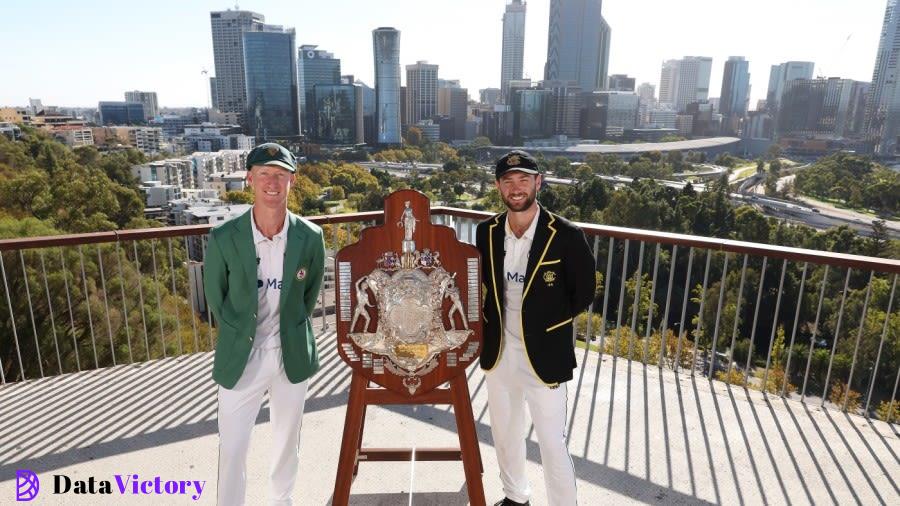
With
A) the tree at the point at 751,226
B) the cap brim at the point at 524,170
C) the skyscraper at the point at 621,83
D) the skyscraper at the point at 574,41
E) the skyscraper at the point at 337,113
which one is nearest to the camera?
the cap brim at the point at 524,170

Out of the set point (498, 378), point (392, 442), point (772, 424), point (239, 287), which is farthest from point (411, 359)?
point (772, 424)

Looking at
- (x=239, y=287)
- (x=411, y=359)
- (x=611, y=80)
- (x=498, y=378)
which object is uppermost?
(x=611, y=80)

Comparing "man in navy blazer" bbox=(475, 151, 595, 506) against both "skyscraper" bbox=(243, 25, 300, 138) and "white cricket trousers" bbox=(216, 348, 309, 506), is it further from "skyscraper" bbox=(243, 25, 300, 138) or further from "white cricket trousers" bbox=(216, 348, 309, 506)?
"skyscraper" bbox=(243, 25, 300, 138)

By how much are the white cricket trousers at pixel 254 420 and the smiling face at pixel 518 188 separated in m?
0.98

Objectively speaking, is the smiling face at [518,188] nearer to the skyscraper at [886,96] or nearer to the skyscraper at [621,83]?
the skyscraper at [886,96]

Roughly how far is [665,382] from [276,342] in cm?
264

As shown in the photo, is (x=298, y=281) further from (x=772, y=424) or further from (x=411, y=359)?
(x=772, y=424)

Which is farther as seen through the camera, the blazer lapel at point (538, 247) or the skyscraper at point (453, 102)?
the skyscraper at point (453, 102)

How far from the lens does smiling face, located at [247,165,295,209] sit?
1.86 metres

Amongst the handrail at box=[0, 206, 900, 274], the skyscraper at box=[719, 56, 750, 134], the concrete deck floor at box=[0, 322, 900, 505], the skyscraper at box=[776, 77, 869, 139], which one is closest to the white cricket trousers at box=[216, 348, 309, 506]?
the concrete deck floor at box=[0, 322, 900, 505]

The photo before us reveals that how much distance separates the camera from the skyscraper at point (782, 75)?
3415 inches

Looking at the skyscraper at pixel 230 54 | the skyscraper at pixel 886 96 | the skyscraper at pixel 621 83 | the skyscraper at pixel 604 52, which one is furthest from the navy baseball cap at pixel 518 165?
the skyscraper at pixel 621 83

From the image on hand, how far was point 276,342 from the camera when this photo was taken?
1.99 meters

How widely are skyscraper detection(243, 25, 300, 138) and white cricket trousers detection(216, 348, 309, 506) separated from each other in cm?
9281
